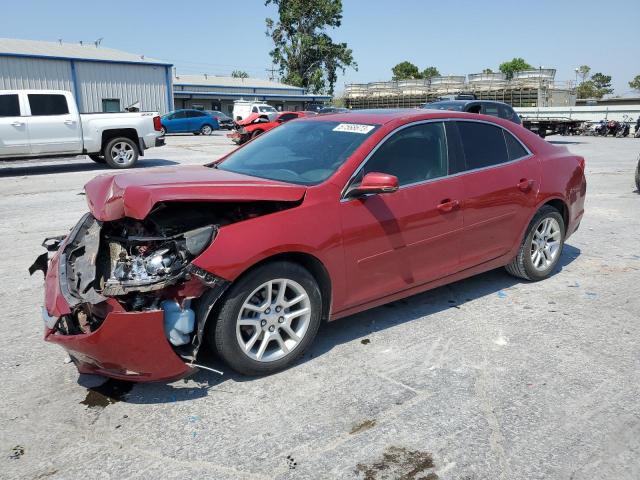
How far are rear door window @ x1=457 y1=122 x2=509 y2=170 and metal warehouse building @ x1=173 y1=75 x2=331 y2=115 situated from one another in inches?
1800

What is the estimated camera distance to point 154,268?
3.08 meters

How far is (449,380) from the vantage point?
11.3 ft

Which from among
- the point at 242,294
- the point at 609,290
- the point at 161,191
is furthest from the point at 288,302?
the point at 609,290

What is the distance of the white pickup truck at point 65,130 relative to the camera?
41.9 ft

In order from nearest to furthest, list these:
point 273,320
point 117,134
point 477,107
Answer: point 273,320
point 117,134
point 477,107

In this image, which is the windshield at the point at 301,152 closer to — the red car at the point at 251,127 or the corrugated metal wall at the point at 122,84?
Answer: the red car at the point at 251,127

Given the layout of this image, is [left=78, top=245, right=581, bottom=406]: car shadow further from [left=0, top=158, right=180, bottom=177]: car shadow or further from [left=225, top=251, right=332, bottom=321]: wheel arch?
[left=0, top=158, right=180, bottom=177]: car shadow

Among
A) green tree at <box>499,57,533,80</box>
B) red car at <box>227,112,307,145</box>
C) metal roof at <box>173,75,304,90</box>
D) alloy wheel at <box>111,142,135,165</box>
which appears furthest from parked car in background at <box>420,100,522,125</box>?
green tree at <box>499,57,533,80</box>

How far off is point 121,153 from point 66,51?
28.5 metres

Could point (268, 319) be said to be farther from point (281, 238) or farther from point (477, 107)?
point (477, 107)

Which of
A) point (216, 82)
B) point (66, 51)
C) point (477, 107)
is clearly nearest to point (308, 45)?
point (216, 82)

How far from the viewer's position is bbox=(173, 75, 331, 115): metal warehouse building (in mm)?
51438

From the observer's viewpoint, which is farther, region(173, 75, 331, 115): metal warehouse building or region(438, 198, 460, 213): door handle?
region(173, 75, 331, 115): metal warehouse building

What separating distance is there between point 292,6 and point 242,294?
221ft
